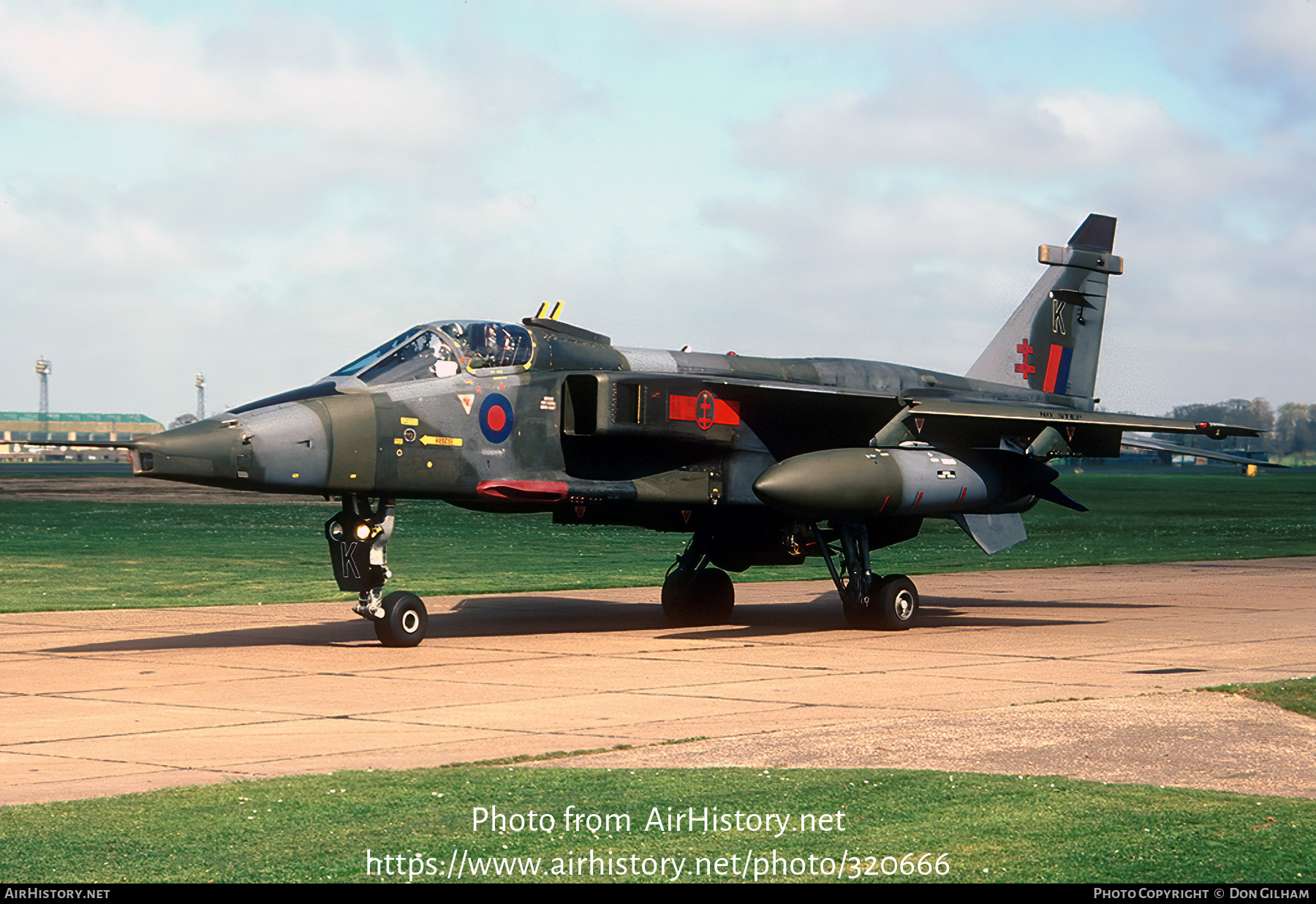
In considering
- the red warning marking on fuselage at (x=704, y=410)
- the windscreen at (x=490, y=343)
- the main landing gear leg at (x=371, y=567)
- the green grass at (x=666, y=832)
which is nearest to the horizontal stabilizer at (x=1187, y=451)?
the red warning marking on fuselage at (x=704, y=410)

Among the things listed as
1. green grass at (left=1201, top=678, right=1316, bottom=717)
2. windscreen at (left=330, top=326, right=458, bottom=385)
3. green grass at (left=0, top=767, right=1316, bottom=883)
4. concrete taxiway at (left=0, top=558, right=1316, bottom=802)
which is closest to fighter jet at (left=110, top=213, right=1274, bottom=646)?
windscreen at (left=330, top=326, right=458, bottom=385)

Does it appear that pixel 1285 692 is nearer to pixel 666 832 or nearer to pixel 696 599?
pixel 666 832

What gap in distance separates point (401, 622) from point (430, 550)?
54.9ft

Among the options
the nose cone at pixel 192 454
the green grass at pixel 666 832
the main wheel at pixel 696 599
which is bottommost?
the main wheel at pixel 696 599

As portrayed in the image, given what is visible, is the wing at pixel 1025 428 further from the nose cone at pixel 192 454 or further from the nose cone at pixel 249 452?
the nose cone at pixel 192 454

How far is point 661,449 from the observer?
1675 centimetres

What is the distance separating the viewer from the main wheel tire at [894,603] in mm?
17578

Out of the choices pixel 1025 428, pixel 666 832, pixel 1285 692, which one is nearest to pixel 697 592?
pixel 1025 428

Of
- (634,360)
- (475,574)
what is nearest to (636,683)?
(634,360)

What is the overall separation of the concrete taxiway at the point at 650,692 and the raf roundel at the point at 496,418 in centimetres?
223

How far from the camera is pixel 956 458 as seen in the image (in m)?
17.7

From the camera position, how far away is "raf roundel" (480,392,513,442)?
15.4 meters

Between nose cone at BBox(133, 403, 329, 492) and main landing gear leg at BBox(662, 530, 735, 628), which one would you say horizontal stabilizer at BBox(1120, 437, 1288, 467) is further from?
nose cone at BBox(133, 403, 329, 492)
